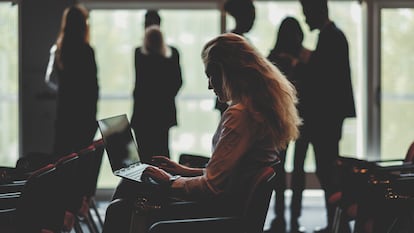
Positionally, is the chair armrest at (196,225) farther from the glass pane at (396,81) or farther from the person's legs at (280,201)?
the glass pane at (396,81)

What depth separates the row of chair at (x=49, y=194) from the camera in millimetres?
3422

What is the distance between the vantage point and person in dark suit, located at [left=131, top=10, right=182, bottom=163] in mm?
6504

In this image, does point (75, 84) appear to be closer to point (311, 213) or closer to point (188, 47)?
point (188, 47)

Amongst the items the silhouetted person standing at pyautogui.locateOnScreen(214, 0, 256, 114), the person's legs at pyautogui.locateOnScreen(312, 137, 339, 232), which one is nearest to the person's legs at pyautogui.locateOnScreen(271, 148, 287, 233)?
the person's legs at pyautogui.locateOnScreen(312, 137, 339, 232)

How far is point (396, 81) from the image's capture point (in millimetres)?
7770

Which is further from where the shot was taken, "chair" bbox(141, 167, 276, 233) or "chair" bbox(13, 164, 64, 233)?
"chair" bbox(13, 164, 64, 233)

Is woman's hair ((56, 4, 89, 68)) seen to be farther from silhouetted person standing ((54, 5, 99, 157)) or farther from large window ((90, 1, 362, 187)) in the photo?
large window ((90, 1, 362, 187))

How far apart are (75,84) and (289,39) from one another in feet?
5.80

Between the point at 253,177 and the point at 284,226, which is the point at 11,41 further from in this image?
the point at 253,177

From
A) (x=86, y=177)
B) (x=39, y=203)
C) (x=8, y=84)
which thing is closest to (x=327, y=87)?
(x=86, y=177)

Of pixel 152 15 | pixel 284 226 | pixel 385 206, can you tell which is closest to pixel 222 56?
pixel 385 206

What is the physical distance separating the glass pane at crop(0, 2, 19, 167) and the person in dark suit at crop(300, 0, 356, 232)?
10.6 ft

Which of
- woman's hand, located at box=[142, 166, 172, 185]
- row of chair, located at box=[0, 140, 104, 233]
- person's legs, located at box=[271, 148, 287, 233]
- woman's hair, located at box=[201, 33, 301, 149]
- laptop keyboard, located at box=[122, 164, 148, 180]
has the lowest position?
person's legs, located at box=[271, 148, 287, 233]

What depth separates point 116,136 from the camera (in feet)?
12.5
